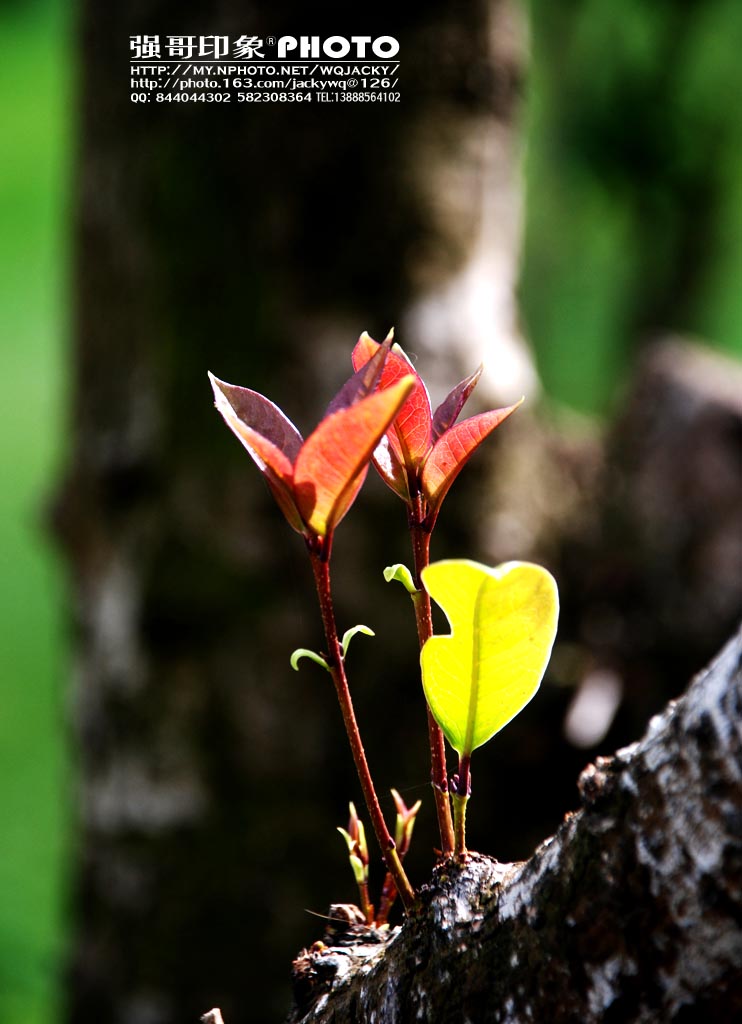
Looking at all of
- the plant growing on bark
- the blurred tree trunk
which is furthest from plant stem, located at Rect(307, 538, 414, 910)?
the blurred tree trunk

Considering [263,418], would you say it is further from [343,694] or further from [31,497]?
[31,497]

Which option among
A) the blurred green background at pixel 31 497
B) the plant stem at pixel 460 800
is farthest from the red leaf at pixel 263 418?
the blurred green background at pixel 31 497

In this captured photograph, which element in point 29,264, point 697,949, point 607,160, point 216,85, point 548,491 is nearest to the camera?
point 697,949

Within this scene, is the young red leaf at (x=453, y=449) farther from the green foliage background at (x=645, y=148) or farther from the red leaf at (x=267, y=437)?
the green foliage background at (x=645, y=148)

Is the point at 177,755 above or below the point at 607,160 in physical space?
below

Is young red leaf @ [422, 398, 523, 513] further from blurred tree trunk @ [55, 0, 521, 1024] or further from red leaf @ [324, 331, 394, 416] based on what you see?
blurred tree trunk @ [55, 0, 521, 1024]

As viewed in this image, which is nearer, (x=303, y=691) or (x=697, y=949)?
(x=697, y=949)

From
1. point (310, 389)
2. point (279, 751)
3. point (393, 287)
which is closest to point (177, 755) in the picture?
point (279, 751)

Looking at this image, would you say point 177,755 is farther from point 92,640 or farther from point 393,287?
point 393,287
